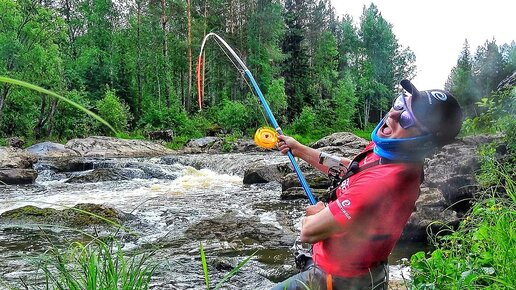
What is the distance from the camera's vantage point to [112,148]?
84.9ft

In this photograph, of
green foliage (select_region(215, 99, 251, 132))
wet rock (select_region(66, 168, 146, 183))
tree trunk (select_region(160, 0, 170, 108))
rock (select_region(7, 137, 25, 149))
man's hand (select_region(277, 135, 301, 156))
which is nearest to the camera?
man's hand (select_region(277, 135, 301, 156))

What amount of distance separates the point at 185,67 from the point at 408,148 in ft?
150

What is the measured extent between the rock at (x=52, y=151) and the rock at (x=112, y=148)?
1.30 ft

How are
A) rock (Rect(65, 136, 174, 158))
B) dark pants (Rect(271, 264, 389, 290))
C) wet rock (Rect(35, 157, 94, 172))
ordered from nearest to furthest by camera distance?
dark pants (Rect(271, 264, 389, 290)) < wet rock (Rect(35, 157, 94, 172)) < rock (Rect(65, 136, 174, 158))

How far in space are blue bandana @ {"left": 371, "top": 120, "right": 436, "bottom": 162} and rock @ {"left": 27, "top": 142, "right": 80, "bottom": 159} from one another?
2391 centimetres

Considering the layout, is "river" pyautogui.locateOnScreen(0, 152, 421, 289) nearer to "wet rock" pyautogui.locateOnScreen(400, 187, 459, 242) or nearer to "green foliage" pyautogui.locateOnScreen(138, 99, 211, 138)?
"wet rock" pyautogui.locateOnScreen(400, 187, 459, 242)

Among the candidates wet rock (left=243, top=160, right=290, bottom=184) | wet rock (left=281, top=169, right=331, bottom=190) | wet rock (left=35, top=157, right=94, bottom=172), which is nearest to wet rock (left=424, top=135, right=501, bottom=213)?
wet rock (left=281, top=169, right=331, bottom=190)

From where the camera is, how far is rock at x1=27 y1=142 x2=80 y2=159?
23656 mm

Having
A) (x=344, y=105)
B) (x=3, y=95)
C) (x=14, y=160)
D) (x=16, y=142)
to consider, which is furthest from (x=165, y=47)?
(x=14, y=160)

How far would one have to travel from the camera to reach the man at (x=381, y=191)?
205 centimetres

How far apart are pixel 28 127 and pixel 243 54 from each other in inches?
815

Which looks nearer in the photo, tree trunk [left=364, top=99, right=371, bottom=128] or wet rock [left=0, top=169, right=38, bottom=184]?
→ wet rock [left=0, top=169, right=38, bottom=184]

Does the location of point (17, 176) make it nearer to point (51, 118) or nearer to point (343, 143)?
point (343, 143)

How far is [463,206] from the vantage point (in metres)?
8.09
